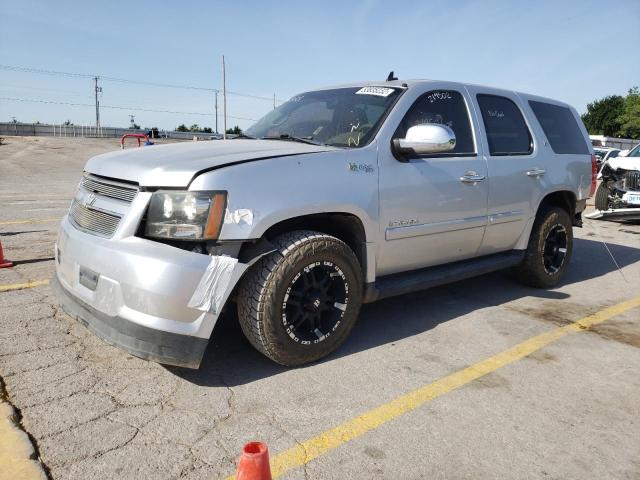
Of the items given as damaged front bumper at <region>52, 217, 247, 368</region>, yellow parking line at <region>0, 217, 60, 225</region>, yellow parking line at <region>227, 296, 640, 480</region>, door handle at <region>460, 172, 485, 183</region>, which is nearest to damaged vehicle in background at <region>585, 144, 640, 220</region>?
yellow parking line at <region>227, 296, 640, 480</region>

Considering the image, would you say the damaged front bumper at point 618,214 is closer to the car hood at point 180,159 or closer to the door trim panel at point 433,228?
the door trim panel at point 433,228

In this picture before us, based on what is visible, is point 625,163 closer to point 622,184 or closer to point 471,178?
point 622,184

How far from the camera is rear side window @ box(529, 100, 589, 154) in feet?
16.5

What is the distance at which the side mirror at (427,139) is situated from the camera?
335 cm

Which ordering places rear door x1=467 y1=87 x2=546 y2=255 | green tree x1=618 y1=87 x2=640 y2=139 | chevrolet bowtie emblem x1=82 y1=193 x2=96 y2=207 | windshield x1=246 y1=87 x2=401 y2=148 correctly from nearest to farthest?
chevrolet bowtie emblem x1=82 y1=193 x2=96 y2=207, windshield x1=246 y1=87 x2=401 y2=148, rear door x1=467 y1=87 x2=546 y2=255, green tree x1=618 y1=87 x2=640 y2=139

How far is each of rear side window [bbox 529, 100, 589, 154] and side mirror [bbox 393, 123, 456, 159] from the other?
2.09 m

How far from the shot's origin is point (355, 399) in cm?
280

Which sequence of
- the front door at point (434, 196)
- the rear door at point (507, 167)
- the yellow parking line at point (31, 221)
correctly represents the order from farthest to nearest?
1. the yellow parking line at point (31, 221)
2. the rear door at point (507, 167)
3. the front door at point (434, 196)

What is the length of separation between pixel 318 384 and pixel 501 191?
2.38 metres

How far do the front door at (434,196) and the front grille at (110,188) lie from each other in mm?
1537

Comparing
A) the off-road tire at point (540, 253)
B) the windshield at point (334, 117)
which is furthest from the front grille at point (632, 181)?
the windshield at point (334, 117)

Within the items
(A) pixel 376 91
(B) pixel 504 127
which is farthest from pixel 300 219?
(B) pixel 504 127

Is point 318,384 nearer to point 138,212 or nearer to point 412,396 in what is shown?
point 412,396

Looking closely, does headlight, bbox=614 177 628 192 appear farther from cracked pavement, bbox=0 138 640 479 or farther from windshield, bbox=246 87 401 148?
windshield, bbox=246 87 401 148
